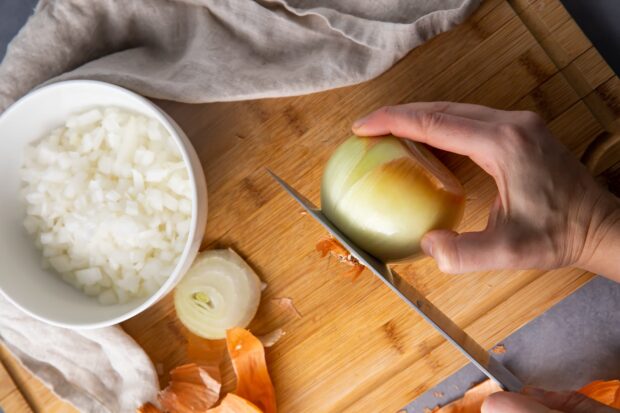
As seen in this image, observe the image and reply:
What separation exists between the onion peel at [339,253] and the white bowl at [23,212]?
21cm

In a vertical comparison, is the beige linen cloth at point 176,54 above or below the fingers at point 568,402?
above

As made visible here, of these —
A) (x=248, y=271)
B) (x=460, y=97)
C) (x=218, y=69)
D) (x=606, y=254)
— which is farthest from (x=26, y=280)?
(x=606, y=254)

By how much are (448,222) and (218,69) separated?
0.47 meters

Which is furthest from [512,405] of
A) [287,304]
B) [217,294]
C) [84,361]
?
[84,361]

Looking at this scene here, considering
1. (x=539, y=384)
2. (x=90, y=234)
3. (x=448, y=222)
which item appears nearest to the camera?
(x=448, y=222)

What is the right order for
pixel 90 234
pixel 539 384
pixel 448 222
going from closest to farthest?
pixel 448 222
pixel 90 234
pixel 539 384

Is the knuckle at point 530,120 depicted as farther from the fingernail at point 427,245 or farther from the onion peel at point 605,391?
the onion peel at point 605,391

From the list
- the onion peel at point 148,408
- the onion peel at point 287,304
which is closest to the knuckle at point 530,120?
the onion peel at point 287,304

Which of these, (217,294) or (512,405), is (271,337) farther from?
(512,405)

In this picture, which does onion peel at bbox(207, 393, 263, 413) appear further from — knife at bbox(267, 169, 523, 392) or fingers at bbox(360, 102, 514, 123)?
fingers at bbox(360, 102, 514, 123)

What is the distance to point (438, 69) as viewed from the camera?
44.1 inches

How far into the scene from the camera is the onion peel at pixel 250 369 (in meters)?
1.15

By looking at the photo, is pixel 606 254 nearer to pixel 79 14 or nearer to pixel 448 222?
pixel 448 222

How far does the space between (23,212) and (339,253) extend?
1.85 feet
